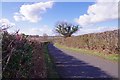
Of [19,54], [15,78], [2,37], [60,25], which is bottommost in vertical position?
[15,78]

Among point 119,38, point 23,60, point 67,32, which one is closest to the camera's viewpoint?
point 23,60

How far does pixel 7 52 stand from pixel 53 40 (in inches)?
3619

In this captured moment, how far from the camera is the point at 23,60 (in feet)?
17.2

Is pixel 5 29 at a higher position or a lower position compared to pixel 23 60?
higher

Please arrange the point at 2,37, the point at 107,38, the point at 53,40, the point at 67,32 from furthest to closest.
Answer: the point at 53,40, the point at 67,32, the point at 107,38, the point at 2,37

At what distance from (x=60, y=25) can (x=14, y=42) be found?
80.4m

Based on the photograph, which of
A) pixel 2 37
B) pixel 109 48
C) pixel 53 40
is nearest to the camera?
pixel 2 37

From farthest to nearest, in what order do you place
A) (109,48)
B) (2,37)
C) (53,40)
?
(53,40), (109,48), (2,37)

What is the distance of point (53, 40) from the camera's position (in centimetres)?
9675

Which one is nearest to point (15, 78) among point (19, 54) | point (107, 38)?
point (19, 54)

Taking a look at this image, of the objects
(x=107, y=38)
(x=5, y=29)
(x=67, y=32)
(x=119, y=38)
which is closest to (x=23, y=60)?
(x=5, y=29)

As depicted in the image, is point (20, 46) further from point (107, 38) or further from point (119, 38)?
point (107, 38)

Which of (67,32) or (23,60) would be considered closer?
(23,60)

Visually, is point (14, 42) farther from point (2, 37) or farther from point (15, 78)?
point (15, 78)
